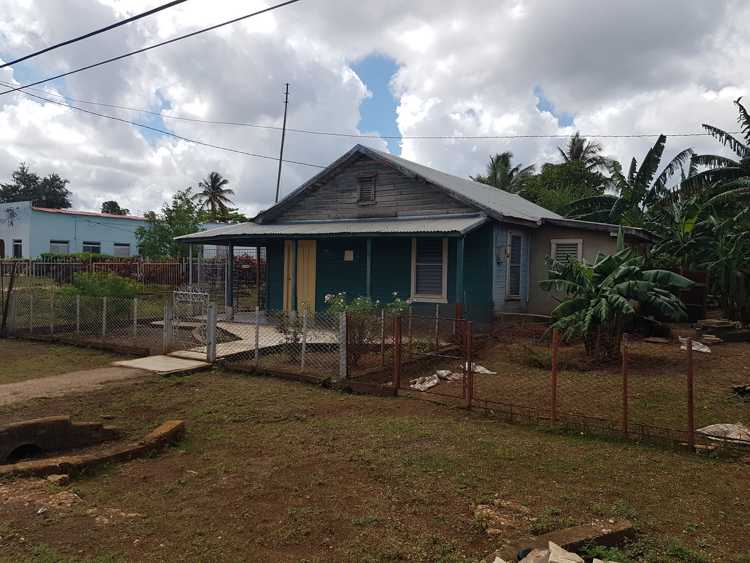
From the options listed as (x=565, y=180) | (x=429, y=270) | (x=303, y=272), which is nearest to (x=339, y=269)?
(x=303, y=272)

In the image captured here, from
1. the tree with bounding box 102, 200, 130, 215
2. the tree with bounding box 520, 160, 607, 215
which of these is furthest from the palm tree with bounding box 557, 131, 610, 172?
the tree with bounding box 102, 200, 130, 215

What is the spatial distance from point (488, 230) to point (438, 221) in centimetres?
129

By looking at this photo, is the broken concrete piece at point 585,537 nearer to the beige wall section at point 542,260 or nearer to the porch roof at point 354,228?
the porch roof at point 354,228

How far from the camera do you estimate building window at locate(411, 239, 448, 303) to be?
46.5 ft

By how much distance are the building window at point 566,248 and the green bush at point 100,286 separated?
1136 cm

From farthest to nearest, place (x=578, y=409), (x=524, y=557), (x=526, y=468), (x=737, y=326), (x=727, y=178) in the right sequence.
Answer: (x=727, y=178)
(x=737, y=326)
(x=578, y=409)
(x=526, y=468)
(x=524, y=557)

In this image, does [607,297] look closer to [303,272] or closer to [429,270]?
[429,270]

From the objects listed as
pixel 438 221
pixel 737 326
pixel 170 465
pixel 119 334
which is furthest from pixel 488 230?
pixel 170 465

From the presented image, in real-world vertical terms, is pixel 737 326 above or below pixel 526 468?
above

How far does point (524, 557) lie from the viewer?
3402mm

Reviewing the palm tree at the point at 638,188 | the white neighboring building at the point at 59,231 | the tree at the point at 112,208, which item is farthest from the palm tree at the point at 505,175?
the tree at the point at 112,208

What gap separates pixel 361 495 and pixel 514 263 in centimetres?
1134

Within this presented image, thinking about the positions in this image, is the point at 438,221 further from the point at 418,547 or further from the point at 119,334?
the point at 418,547

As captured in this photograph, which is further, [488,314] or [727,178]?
[727,178]
